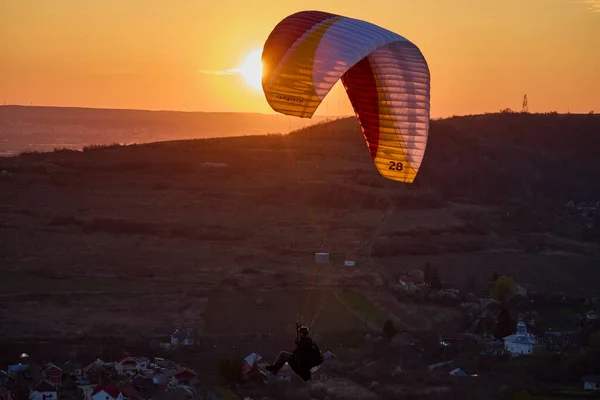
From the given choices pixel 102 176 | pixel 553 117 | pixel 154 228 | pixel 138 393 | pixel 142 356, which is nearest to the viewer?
pixel 138 393

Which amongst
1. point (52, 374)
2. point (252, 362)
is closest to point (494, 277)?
point (252, 362)

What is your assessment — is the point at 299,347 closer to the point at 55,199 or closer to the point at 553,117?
the point at 55,199

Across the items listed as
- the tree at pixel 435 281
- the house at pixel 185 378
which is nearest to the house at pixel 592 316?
the tree at pixel 435 281

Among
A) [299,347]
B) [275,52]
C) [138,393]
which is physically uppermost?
[275,52]

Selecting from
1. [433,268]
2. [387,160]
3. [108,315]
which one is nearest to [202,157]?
[433,268]

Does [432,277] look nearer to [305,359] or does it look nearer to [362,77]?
[362,77]

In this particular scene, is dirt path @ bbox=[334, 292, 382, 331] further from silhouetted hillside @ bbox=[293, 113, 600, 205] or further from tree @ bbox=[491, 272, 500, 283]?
silhouetted hillside @ bbox=[293, 113, 600, 205]

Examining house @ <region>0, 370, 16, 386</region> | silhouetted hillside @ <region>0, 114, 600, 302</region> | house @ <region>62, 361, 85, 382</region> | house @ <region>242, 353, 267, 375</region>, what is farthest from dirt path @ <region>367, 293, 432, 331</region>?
house @ <region>0, 370, 16, 386</region>
